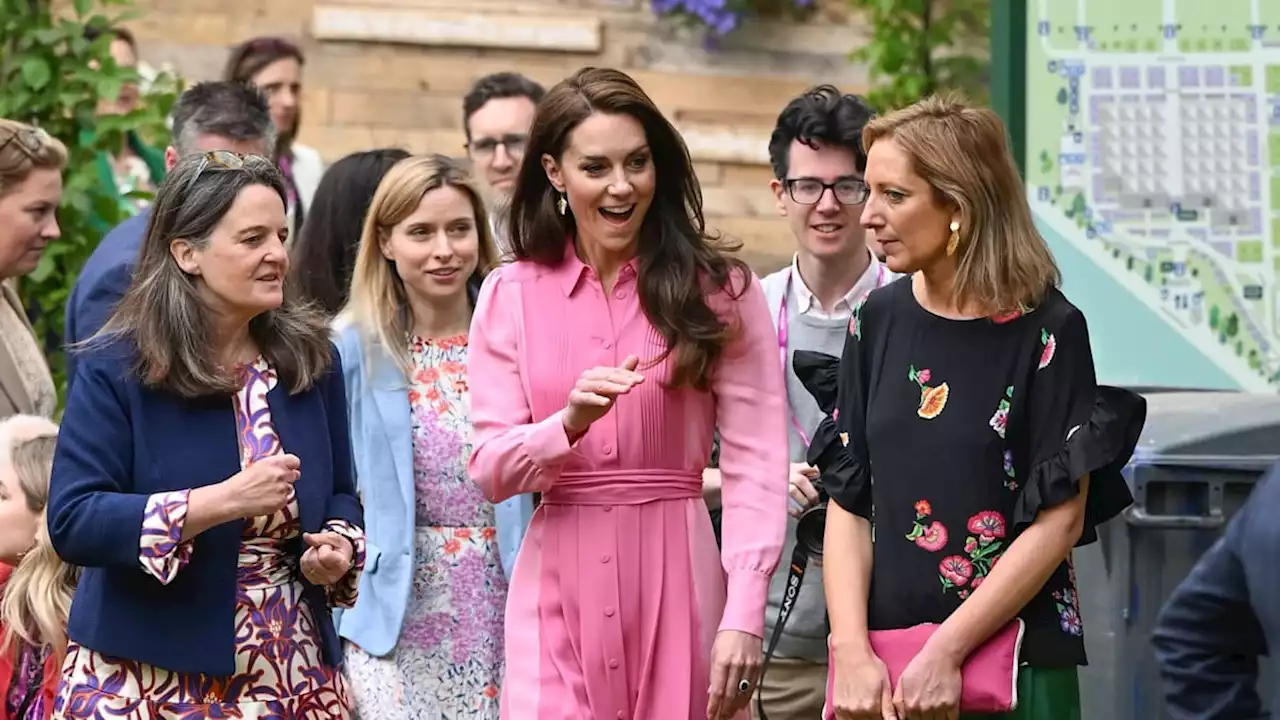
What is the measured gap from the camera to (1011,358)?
11.6ft

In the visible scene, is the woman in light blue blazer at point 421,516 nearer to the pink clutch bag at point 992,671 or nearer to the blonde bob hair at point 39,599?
the blonde bob hair at point 39,599

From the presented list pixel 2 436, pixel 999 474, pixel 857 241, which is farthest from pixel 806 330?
pixel 2 436

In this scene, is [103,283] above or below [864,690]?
above

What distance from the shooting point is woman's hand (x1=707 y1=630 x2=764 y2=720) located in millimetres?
3695

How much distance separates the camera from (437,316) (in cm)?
478

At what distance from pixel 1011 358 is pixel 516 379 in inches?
37.4

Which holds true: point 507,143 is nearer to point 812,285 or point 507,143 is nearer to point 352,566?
point 812,285

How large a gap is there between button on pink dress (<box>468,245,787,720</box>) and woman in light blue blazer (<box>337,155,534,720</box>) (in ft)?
2.16

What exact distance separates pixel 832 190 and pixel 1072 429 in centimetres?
118

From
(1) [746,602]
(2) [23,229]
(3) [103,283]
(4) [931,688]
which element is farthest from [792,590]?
(2) [23,229]

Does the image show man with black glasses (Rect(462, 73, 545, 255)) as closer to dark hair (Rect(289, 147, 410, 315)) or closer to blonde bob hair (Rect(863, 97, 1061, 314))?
dark hair (Rect(289, 147, 410, 315))

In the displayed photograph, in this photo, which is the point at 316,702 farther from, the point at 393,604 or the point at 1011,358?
the point at 1011,358

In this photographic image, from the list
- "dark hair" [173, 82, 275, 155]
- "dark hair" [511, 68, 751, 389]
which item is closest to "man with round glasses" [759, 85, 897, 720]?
"dark hair" [511, 68, 751, 389]

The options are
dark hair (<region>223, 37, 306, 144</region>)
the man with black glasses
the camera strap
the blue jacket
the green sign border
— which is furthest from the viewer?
dark hair (<region>223, 37, 306, 144</region>)
